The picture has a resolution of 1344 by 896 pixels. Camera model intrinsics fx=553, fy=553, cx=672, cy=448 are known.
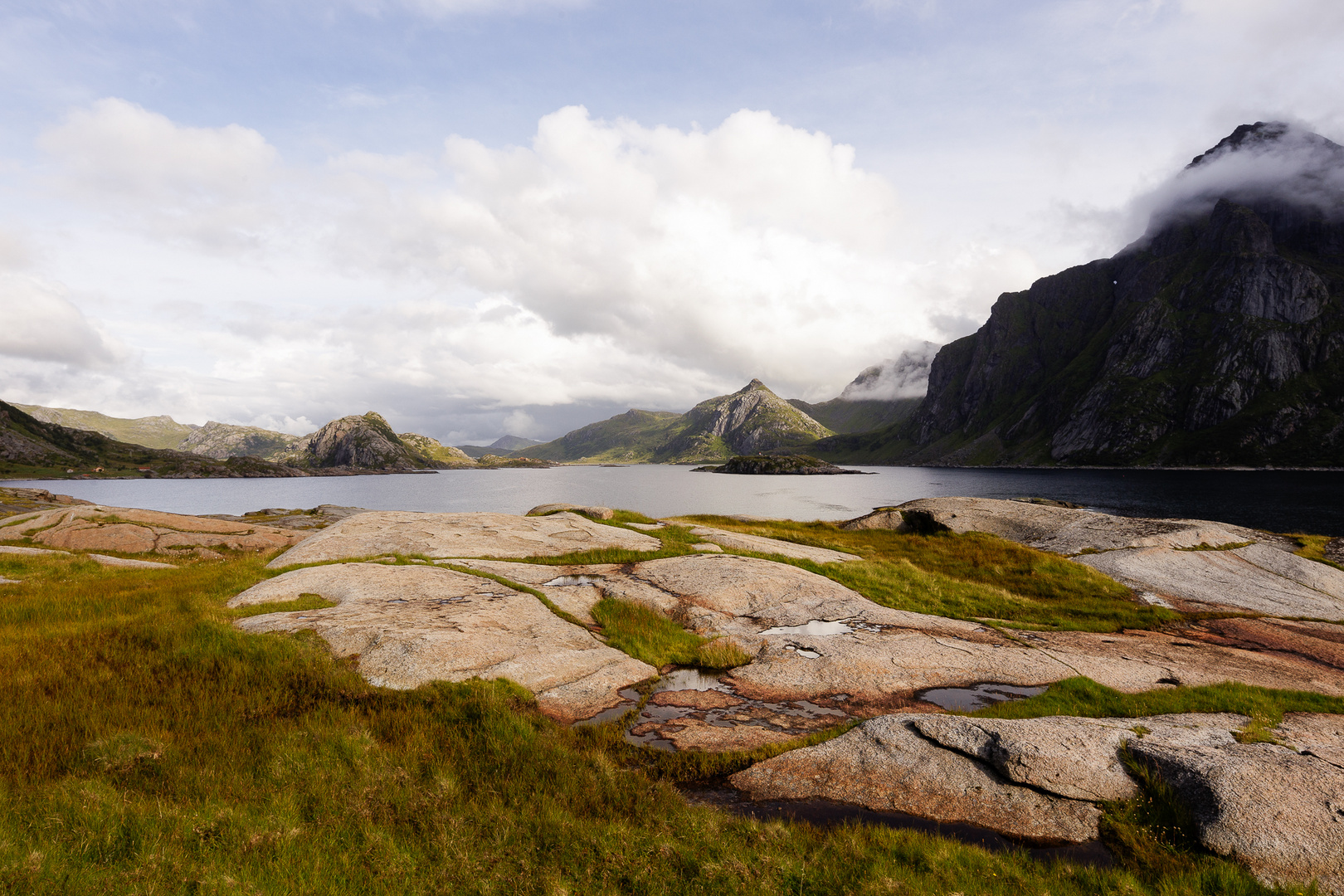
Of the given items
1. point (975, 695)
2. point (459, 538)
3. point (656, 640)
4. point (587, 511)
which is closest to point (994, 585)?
point (975, 695)

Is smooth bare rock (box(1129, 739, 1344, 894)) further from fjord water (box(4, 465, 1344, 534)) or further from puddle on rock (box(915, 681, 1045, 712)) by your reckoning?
fjord water (box(4, 465, 1344, 534))

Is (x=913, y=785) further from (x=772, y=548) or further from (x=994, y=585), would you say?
(x=994, y=585)

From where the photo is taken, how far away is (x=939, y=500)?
52438 millimetres

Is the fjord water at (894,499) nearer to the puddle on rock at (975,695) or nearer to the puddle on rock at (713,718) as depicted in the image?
the puddle on rock at (975,695)

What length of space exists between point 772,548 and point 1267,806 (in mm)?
24194

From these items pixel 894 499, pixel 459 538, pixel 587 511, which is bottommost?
pixel 894 499

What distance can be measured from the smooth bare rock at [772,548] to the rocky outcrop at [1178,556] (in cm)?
1585

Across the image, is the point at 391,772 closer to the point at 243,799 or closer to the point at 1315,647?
the point at 243,799

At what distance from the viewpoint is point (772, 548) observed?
32.9m

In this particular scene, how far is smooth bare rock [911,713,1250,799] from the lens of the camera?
10.2 metres

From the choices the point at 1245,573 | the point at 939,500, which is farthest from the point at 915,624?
the point at 939,500

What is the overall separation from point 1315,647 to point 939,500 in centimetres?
3143

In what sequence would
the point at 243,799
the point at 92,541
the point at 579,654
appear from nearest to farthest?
the point at 243,799, the point at 579,654, the point at 92,541

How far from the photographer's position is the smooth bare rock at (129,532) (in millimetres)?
35094
